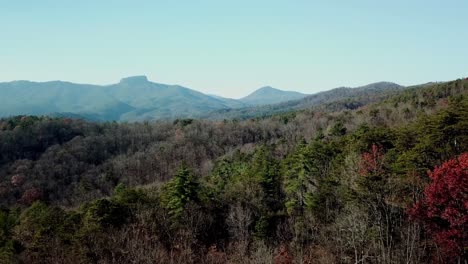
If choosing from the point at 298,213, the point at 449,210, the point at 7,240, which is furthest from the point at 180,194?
the point at 449,210

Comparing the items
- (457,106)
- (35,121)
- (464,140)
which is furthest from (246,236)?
(35,121)

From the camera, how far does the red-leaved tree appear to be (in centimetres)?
2047

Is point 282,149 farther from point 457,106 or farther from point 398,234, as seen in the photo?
point 398,234

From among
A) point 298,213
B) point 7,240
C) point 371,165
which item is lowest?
point 298,213

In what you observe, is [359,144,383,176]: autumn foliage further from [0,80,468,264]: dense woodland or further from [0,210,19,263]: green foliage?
[0,210,19,263]: green foliage

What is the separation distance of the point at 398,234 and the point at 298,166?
14.4 meters

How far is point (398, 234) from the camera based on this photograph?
24.7m

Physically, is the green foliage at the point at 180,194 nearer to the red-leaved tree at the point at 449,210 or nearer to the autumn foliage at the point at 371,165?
the autumn foliage at the point at 371,165

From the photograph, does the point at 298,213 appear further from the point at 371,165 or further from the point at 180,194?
the point at 180,194

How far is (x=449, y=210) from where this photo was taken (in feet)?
67.8

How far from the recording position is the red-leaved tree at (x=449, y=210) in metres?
20.5

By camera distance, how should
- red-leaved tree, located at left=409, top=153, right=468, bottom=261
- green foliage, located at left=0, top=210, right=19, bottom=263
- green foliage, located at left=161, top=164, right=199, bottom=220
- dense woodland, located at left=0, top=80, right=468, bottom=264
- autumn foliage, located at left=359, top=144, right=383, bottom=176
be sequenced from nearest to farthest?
1. red-leaved tree, located at left=409, top=153, right=468, bottom=261
2. green foliage, located at left=0, top=210, right=19, bottom=263
3. dense woodland, located at left=0, top=80, right=468, bottom=264
4. autumn foliage, located at left=359, top=144, right=383, bottom=176
5. green foliage, located at left=161, top=164, right=199, bottom=220

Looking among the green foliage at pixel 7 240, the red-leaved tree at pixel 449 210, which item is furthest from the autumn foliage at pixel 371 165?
the green foliage at pixel 7 240

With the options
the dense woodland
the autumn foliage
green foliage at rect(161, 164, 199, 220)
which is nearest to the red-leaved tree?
the dense woodland
